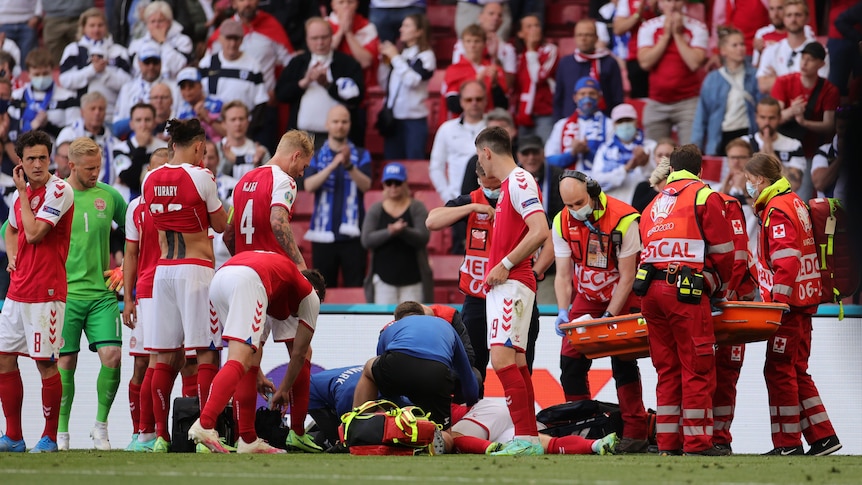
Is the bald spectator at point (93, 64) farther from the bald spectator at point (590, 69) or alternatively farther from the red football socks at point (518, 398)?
the red football socks at point (518, 398)

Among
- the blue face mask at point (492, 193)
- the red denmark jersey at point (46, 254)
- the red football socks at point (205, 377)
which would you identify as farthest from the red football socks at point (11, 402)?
the blue face mask at point (492, 193)

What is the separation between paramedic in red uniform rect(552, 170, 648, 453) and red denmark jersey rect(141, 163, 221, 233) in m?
2.74

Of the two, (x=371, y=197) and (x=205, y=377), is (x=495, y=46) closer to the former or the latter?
(x=371, y=197)

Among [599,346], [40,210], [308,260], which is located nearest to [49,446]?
[40,210]

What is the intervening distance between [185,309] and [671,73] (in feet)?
25.1

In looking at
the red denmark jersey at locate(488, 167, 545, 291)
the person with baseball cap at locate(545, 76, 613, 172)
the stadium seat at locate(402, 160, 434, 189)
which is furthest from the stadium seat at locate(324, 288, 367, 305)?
the red denmark jersey at locate(488, 167, 545, 291)

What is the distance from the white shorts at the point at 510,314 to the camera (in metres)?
→ 8.63

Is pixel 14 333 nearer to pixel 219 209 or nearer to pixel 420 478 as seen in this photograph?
pixel 219 209

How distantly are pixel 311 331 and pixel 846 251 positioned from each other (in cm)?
525

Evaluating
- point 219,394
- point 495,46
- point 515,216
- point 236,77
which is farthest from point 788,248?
point 236,77

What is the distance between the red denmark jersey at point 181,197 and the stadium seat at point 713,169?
6747mm

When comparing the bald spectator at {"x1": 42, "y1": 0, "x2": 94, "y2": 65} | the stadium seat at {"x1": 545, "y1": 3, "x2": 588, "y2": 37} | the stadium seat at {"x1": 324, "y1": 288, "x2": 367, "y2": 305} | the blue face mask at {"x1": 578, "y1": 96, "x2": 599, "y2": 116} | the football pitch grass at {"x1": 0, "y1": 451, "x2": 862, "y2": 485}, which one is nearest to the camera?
the football pitch grass at {"x1": 0, "y1": 451, "x2": 862, "y2": 485}

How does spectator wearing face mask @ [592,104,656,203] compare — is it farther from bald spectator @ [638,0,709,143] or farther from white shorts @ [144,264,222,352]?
white shorts @ [144,264,222,352]

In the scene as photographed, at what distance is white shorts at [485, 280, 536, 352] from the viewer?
8.63 meters
